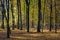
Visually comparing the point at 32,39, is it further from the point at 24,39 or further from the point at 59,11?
the point at 59,11

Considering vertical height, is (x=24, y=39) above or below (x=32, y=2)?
below

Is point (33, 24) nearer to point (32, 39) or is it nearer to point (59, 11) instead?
point (59, 11)

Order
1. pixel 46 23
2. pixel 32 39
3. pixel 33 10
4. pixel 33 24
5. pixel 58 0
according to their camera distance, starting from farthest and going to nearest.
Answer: pixel 33 24 → pixel 46 23 → pixel 33 10 → pixel 58 0 → pixel 32 39

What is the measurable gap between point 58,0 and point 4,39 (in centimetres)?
2215

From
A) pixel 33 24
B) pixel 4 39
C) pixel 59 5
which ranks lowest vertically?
pixel 33 24

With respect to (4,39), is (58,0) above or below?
above

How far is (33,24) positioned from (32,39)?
3365 centimetres

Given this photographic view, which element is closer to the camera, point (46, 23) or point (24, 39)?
point (24, 39)

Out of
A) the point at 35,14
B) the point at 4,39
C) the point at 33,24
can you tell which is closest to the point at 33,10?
the point at 35,14

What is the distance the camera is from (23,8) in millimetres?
41719

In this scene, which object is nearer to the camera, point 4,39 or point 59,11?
point 4,39

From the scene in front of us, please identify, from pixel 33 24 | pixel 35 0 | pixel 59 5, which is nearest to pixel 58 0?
pixel 59 5

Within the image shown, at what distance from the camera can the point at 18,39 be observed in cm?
1822

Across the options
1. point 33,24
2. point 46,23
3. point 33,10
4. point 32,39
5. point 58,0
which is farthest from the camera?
point 33,24
